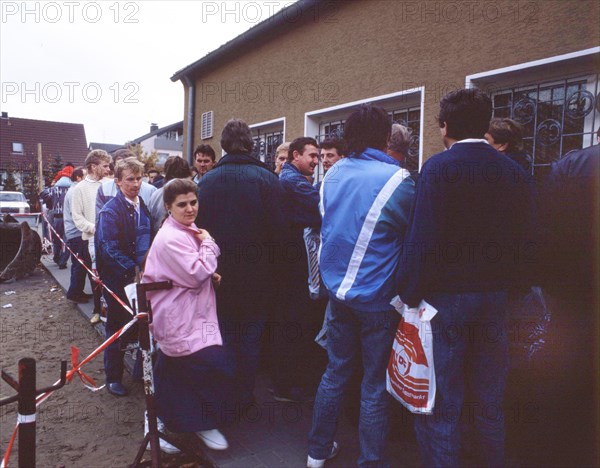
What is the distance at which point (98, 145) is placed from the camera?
6341cm

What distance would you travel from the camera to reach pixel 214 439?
3.07m

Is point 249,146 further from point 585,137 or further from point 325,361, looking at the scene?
point 585,137

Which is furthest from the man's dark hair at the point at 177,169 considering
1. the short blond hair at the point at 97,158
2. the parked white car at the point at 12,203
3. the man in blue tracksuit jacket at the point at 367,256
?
the parked white car at the point at 12,203

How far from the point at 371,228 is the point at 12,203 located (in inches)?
1071

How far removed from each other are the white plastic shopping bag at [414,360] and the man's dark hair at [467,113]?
0.84m

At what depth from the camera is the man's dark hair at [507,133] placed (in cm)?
293

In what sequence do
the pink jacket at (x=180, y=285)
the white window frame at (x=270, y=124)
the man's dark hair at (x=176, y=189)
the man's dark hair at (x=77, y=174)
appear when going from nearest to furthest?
the pink jacket at (x=180, y=285) < the man's dark hair at (x=176, y=189) < the man's dark hair at (x=77, y=174) < the white window frame at (x=270, y=124)

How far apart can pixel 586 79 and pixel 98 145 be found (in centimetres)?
6685

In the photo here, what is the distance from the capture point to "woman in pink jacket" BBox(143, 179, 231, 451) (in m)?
2.88

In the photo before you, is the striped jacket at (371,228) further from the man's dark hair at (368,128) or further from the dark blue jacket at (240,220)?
A: the dark blue jacket at (240,220)

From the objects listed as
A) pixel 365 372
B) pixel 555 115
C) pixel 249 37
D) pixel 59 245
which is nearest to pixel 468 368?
pixel 365 372

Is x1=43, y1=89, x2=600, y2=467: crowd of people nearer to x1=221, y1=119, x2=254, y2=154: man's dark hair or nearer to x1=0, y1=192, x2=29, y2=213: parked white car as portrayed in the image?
x1=221, y1=119, x2=254, y2=154: man's dark hair

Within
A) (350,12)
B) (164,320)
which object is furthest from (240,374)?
(350,12)

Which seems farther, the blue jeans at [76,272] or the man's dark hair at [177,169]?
the blue jeans at [76,272]
